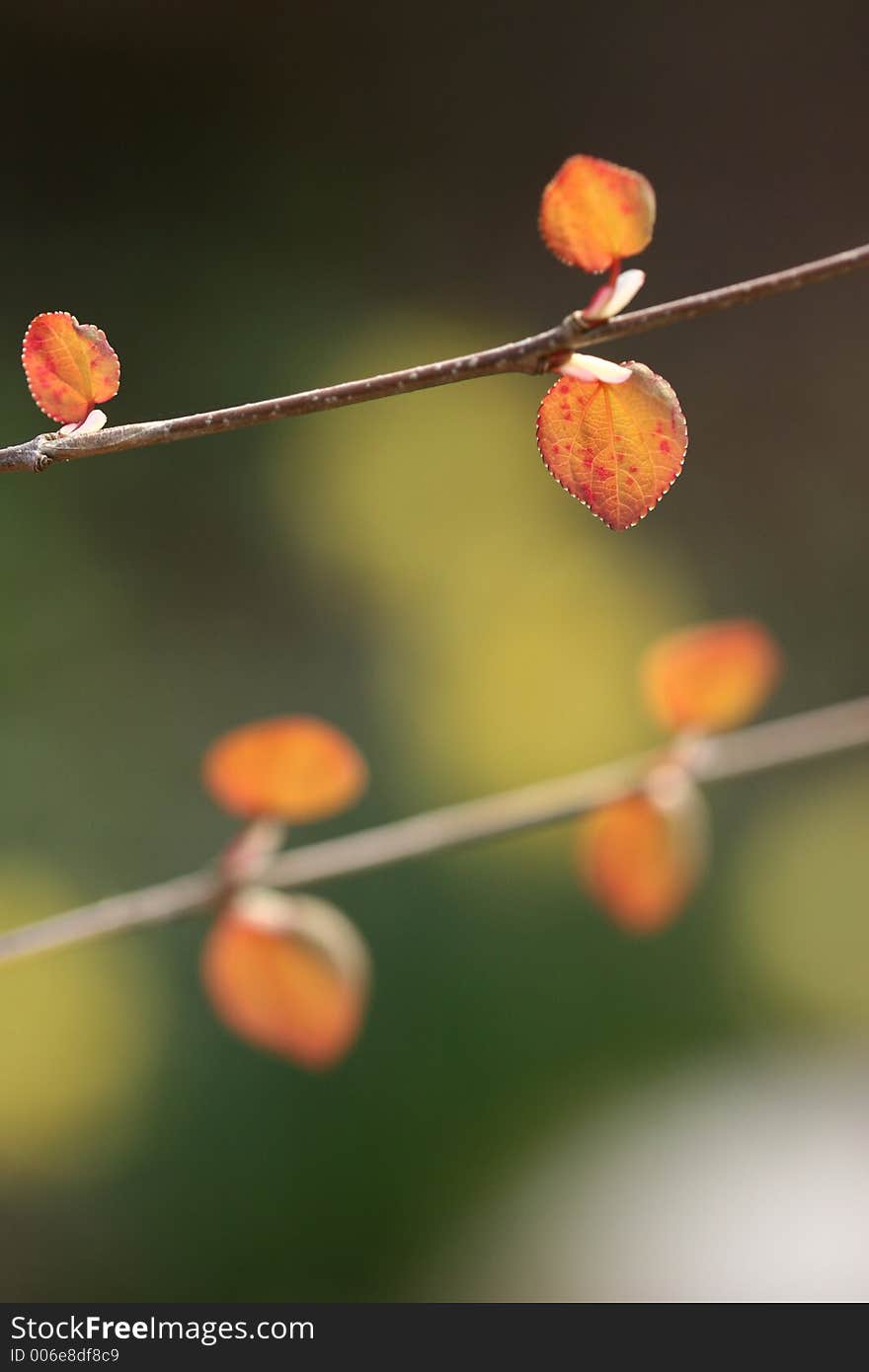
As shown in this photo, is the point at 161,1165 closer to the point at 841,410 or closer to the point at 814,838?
the point at 814,838

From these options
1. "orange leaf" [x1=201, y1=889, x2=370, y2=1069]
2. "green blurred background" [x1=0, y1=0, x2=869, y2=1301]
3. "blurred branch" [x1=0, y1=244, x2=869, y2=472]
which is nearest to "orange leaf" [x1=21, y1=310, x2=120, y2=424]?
"blurred branch" [x1=0, y1=244, x2=869, y2=472]

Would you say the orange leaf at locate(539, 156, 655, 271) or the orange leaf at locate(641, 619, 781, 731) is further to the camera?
the orange leaf at locate(641, 619, 781, 731)

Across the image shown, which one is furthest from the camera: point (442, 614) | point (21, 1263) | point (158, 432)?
point (442, 614)

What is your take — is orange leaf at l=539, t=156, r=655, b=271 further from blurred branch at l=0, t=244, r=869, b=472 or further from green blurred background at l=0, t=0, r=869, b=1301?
green blurred background at l=0, t=0, r=869, b=1301

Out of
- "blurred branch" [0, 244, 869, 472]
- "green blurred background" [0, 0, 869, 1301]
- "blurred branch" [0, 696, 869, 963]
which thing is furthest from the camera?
"green blurred background" [0, 0, 869, 1301]

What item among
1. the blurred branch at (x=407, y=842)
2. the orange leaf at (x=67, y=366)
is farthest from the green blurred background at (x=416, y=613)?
the orange leaf at (x=67, y=366)

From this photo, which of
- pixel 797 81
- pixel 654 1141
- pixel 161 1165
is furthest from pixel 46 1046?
pixel 797 81

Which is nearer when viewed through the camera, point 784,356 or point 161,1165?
point 161,1165
